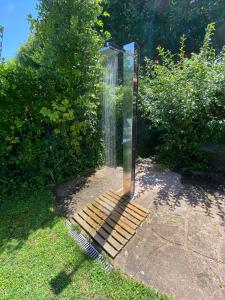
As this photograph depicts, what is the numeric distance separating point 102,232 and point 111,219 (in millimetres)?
245

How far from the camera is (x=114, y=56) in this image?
3688 mm

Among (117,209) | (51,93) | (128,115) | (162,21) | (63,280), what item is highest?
(162,21)

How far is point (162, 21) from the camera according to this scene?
28.8 ft

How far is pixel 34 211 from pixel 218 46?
970cm

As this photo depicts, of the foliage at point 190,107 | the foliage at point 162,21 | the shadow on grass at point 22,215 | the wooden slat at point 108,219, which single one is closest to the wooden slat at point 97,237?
the wooden slat at point 108,219

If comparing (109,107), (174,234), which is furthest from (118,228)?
(109,107)

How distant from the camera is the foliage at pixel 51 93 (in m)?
3.06

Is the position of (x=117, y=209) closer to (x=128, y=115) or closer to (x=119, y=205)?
(x=119, y=205)

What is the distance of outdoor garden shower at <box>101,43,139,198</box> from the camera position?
2.62 meters

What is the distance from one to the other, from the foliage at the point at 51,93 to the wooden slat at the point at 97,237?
111 cm

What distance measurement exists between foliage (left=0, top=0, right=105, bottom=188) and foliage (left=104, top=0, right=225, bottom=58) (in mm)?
6175

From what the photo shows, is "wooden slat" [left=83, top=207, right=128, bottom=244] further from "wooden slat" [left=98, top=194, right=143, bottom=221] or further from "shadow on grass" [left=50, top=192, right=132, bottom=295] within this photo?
"wooden slat" [left=98, top=194, right=143, bottom=221]

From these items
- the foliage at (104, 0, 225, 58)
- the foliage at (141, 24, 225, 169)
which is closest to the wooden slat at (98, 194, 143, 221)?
the foliage at (141, 24, 225, 169)

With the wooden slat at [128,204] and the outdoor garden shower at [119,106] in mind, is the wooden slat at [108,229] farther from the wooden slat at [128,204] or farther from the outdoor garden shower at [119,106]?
the outdoor garden shower at [119,106]
